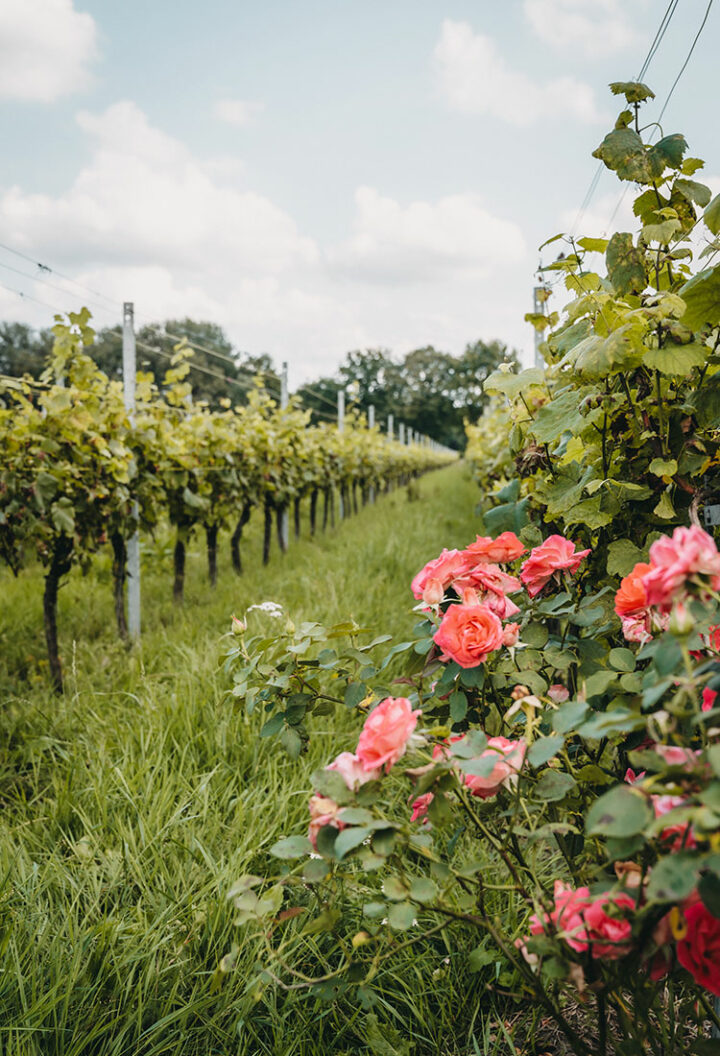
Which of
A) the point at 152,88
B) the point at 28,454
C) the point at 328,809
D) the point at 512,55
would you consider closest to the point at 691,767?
the point at 328,809

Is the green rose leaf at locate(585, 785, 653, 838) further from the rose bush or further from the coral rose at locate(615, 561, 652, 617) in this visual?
the coral rose at locate(615, 561, 652, 617)

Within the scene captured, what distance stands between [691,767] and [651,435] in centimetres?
78

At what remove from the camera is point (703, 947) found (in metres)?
0.55

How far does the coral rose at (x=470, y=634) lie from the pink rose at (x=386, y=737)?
18cm

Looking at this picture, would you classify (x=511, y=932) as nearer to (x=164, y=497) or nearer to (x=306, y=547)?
(x=164, y=497)

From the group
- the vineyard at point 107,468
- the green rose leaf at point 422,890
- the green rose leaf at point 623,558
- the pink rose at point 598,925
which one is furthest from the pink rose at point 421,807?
the vineyard at point 107,468

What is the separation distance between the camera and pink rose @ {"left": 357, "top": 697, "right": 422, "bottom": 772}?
692 millimetres

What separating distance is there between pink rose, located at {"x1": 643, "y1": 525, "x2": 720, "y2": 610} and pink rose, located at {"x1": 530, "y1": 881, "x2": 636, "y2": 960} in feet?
0.95

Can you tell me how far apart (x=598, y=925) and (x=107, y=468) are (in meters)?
3.39

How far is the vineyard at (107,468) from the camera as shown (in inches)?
122

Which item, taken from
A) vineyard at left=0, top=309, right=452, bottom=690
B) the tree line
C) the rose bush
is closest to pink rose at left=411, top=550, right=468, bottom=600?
the rose bush

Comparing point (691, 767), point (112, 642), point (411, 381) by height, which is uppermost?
point (411, 381)

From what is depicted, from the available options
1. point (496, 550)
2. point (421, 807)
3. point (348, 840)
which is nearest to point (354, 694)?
point (421, 807)

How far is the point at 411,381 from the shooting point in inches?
2522
